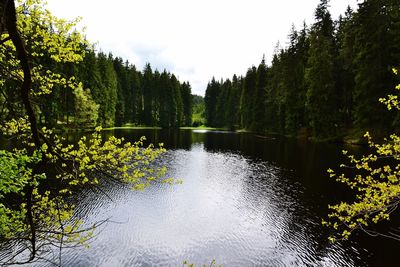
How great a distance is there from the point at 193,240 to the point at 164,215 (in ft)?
11.0

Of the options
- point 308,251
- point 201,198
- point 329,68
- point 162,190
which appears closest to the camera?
point 308,251

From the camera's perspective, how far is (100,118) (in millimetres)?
68125

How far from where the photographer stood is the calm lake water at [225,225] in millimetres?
11578

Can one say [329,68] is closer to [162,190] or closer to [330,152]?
[330,152]

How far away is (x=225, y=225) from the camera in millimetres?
14969

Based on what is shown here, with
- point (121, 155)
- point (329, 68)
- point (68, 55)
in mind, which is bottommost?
point (121, 155)

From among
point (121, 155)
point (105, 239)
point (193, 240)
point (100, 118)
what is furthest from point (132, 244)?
point (100, 118)

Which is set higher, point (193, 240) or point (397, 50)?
point (397, 50)

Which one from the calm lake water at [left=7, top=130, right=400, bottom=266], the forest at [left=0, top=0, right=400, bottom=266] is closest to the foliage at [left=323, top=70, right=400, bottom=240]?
the forest at [left=0, top=0, right=400, bottom=266]

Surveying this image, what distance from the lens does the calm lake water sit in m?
11.6

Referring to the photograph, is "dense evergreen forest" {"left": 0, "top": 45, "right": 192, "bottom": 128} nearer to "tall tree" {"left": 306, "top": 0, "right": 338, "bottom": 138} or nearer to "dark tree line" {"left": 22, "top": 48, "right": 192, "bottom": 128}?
"dark tree line" {"left": 22, "top": 48, "right": 192, "bottom": 128}

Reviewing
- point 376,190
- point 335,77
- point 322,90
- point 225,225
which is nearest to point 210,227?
point 225,225

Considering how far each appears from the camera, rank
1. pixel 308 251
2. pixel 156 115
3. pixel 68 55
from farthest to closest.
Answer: pixel 156 115 → pixel 308 251 → pixel 68 55

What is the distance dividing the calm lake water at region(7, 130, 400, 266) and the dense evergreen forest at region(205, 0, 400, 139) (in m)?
19.4
